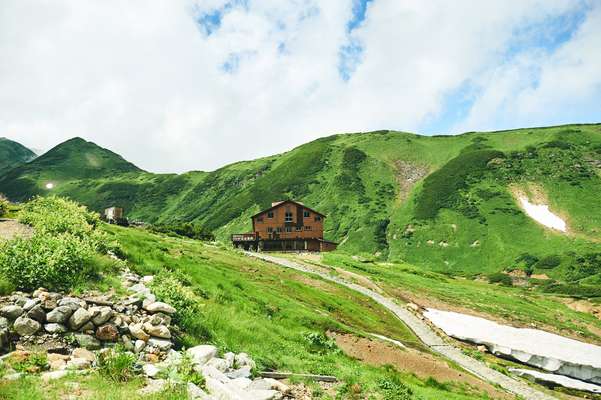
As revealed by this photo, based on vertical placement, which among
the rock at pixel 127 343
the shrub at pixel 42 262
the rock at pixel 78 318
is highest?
the shrub at pixel 42 262

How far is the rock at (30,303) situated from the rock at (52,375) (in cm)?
314

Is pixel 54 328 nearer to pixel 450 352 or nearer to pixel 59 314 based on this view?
pixel 59 314

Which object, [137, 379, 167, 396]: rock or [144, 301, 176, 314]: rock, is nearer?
[137, 379, 167, 396]: rock

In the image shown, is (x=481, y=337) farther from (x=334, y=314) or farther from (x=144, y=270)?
(x=144, y=270)

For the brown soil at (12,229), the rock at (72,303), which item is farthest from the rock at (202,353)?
the brown soil at (12,229)

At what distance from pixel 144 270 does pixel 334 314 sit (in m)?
19.3

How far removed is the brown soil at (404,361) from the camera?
2538 centimetres

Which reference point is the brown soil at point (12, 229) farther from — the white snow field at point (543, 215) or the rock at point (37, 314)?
the white snow field at point (543, 215)

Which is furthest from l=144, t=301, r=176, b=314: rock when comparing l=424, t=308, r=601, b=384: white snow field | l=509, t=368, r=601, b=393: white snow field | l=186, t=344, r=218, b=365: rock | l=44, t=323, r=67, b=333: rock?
l=424, t=308, r=601, b=384: white snow field

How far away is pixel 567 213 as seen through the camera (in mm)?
156750

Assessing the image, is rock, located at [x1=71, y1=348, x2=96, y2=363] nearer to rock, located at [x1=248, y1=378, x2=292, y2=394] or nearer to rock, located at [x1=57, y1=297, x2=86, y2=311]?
rock, located at [x1=57, y1=297, x2=86, y2=311]

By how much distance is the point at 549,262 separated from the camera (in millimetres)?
128000

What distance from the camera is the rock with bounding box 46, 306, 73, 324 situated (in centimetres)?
1238

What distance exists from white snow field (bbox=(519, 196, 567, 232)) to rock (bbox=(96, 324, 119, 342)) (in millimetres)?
167920
